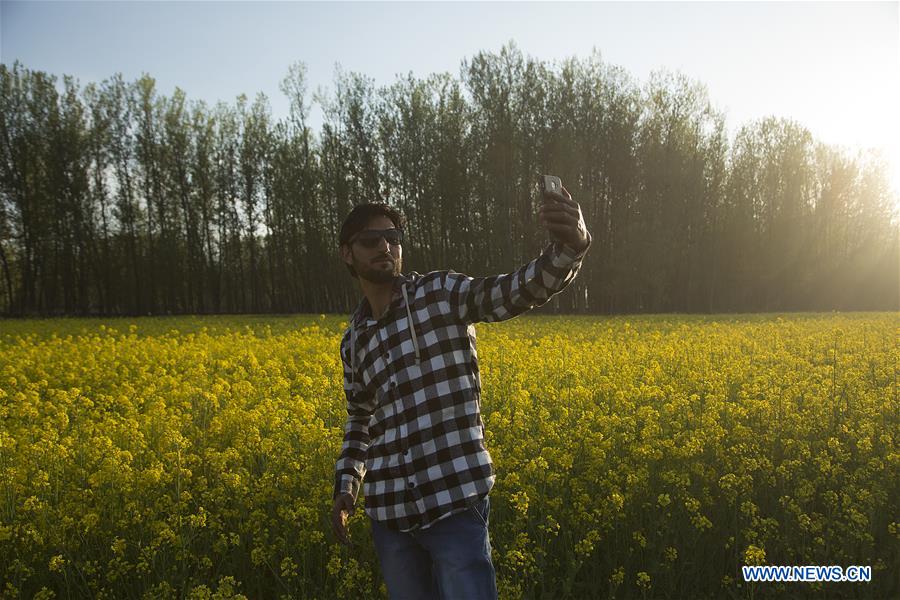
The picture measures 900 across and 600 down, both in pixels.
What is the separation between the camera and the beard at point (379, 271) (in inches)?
105

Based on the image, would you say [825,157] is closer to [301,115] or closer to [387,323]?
[301,115]

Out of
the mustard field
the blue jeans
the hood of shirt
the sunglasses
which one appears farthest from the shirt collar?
the mustard field

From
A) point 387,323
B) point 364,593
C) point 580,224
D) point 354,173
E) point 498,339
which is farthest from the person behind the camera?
point 354,173

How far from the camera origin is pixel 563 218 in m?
2.25

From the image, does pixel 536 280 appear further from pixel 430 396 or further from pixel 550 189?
pixel 430 396

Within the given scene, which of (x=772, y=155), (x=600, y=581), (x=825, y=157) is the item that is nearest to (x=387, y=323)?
(x=600, y=581)

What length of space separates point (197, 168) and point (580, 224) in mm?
42725

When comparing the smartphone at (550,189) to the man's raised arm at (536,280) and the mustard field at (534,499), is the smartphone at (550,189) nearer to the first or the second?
the man's raised arm at (536,280)

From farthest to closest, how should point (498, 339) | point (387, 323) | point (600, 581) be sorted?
point (498, 339), point (600, 581), point (387, 323)

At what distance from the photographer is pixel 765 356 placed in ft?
35.2

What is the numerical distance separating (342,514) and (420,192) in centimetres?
3660

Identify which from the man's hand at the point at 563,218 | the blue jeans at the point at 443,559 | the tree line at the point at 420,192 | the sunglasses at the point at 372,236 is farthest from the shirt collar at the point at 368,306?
the tree line at the point at 420,192

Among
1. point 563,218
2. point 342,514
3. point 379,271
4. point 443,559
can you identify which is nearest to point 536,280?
point 563,218

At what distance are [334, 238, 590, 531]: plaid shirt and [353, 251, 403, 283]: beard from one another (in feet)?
0.17
